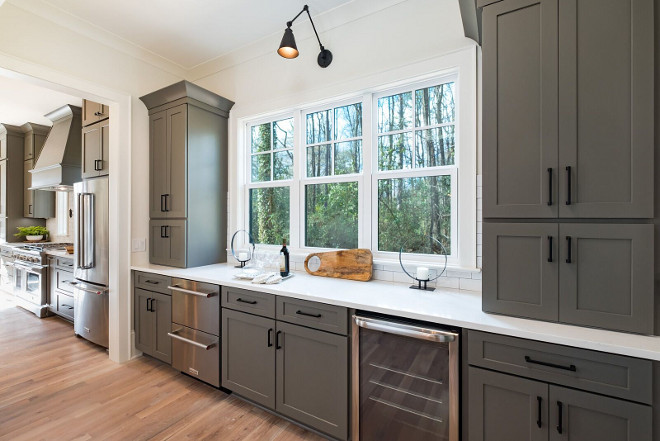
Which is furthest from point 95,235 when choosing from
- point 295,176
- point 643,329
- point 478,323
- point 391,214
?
point 643,329

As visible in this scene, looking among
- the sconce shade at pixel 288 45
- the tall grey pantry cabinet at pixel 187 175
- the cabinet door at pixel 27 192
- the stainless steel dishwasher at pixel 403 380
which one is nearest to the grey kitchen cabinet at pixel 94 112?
the tall grey pantry cabinet at pixel 187 175

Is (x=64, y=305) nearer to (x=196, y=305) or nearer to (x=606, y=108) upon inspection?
(x=196, y=305)

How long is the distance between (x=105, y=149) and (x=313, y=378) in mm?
3064

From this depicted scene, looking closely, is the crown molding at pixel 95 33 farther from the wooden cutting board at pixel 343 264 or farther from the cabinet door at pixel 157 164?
the wooden cutting board at pixel 343 264

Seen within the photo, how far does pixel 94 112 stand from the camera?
326 centimetres

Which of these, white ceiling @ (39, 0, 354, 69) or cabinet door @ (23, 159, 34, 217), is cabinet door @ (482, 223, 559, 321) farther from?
cabinet door @ (23, 159, 34, 217)

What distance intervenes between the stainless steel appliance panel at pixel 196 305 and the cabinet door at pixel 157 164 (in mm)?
898

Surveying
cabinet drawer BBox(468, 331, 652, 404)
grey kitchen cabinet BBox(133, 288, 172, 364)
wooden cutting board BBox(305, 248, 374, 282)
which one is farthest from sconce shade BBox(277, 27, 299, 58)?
grey kitchen cabinet BBox(133, 288, 172, 364)

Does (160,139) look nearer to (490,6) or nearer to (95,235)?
(95,235)

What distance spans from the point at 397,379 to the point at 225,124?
292 cm

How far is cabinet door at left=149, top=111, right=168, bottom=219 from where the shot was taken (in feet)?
9.96

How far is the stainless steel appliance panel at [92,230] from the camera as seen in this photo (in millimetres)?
3072

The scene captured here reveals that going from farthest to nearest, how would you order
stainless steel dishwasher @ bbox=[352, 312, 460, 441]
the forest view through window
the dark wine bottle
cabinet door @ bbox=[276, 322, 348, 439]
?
the dark wine bottle
the forest view through window
cabinet door @ bbox=[276, 322, 348, 439]
stainless steel dishwasher @ bbox=[352, 312, 460, 441]

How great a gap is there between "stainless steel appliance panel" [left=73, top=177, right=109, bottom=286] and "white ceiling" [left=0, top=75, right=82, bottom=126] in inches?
63.7
